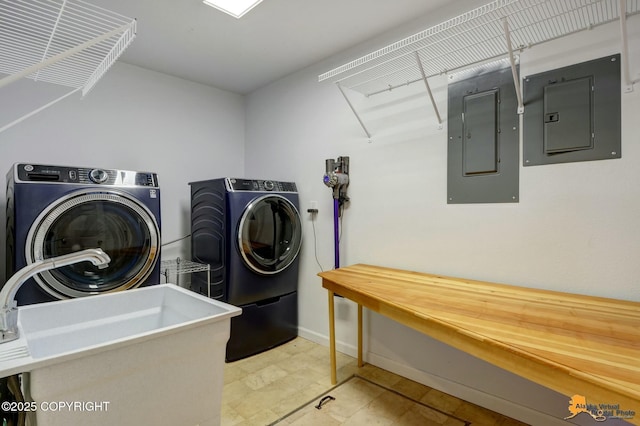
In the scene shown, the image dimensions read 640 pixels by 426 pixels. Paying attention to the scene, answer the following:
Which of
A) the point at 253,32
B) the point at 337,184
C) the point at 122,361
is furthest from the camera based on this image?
the point at 337,184

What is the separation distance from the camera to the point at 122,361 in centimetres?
87

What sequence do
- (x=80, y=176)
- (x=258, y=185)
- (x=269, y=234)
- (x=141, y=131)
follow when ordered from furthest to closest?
(x=141, y=131), (x=269, y=234), (x=258, y=185), (x=80, y=176)

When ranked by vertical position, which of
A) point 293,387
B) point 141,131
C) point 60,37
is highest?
point 60,37

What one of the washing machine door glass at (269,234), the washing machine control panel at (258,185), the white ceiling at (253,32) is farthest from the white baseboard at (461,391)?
the white ceiling at (253,32)

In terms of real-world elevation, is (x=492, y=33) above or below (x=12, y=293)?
above

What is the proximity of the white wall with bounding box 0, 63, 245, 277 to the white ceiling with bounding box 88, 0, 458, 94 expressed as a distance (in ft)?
0.80

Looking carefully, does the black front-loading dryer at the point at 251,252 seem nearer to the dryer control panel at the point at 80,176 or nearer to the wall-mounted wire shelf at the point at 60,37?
the dryer control panel at the point at 80,176

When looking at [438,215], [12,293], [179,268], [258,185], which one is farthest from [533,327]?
[179,268]

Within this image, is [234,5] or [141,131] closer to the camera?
[234,5]

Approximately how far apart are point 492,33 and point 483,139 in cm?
56

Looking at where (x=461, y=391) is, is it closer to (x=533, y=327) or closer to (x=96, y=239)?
(x=533, y=327)

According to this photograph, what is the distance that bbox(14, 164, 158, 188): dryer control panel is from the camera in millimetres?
1726

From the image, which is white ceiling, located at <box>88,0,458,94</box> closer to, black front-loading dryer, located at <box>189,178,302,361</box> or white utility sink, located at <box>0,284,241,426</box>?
black front-loading dryer, located at <box>189,178,302,361</box>

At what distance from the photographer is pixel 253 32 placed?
2309 mm
